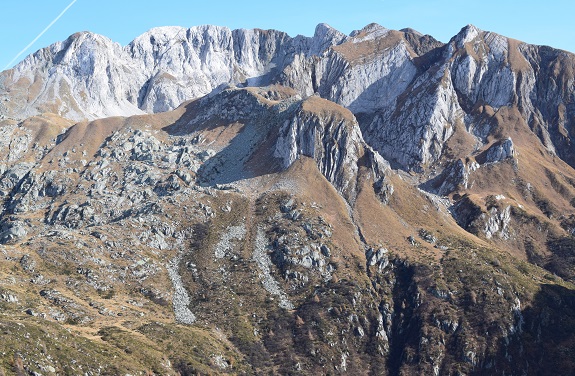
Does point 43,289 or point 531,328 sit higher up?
point 531,328

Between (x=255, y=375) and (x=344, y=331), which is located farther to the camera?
(x=344, y=331)

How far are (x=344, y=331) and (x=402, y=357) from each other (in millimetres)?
21011

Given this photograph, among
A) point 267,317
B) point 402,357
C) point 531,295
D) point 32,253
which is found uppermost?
point 531,295

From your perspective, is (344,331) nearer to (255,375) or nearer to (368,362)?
(368,362)

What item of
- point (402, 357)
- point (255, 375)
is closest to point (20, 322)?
point (255, 375)

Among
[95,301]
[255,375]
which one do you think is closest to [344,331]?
[255,375]

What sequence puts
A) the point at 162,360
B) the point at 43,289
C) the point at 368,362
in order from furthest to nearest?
the point at 368,362
the point at 43,289
the point at 162,360

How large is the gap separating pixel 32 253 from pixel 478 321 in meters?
156

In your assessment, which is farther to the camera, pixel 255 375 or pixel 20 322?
pixel 255 375

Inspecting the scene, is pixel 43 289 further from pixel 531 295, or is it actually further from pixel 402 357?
pixel 531 295

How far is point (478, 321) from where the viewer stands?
618 ft

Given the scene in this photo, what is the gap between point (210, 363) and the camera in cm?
15762

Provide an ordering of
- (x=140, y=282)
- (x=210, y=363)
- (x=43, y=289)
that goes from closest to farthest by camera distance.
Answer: (x=210, y=363) < (x=43, y=289) < (x=140, y=282)

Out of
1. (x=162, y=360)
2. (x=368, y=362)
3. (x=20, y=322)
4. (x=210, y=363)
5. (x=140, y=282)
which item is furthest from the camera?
(x=140, y=282)
